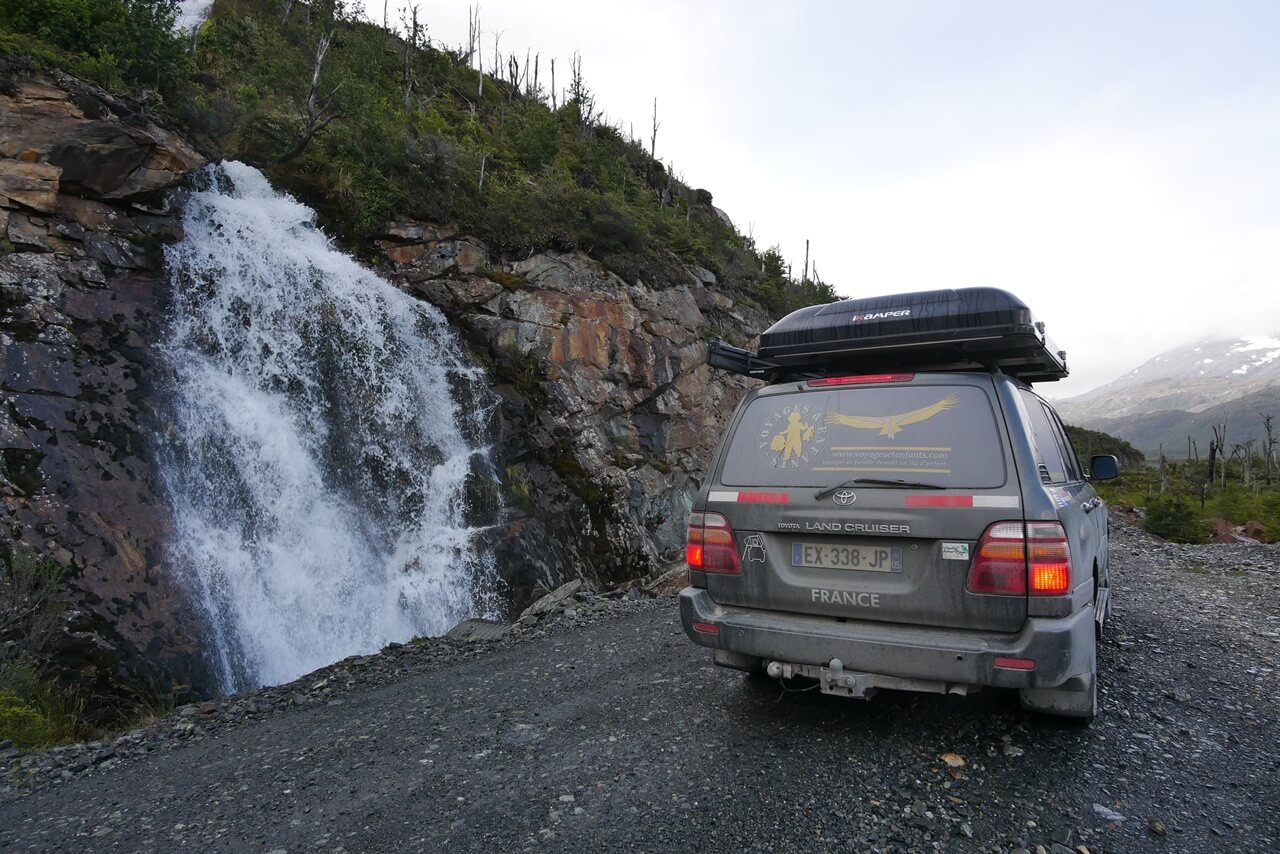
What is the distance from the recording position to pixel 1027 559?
2924 mm

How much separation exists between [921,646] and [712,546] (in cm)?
119

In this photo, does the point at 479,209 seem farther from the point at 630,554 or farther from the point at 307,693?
the point at 307,693

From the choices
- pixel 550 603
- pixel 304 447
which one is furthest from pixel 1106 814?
pixel 304 447

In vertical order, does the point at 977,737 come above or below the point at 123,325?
below

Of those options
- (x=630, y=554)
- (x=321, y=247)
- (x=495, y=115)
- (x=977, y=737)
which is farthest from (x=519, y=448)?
(x=495, y=115)

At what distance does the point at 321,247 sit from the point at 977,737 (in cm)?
1497

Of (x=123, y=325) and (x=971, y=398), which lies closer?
(x=971, y=398)

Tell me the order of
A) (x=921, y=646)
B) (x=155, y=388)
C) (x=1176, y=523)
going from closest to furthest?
(x=921, y=646), (x=155, y=388), (x=1176, y=523)

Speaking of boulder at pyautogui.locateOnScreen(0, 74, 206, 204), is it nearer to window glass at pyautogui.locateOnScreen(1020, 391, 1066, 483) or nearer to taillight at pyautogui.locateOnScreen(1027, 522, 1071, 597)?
window glass at pyautogui.locateOnScreen(1020, 391, 1066, 483)

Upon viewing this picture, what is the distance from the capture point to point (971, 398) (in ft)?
10.9

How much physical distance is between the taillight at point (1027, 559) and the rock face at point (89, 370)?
8.16 meters

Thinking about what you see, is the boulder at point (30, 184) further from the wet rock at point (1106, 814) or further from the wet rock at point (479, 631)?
the wet rock at point (1106, 814)

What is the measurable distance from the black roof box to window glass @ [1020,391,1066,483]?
252 mm

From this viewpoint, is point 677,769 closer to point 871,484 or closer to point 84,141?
point 871,484
